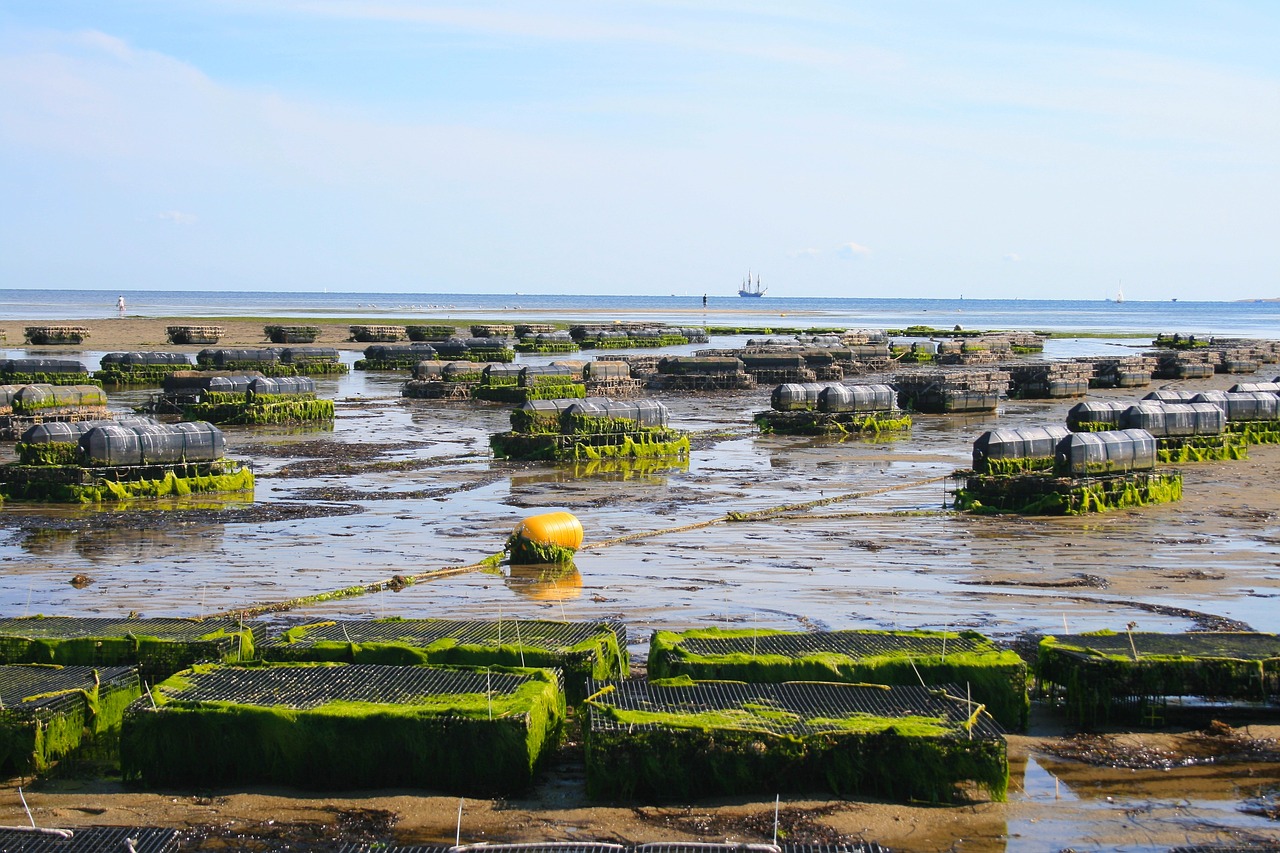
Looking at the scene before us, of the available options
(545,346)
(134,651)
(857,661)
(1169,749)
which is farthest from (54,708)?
(545,346)

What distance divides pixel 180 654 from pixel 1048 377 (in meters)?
52.2

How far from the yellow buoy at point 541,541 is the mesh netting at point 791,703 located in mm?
8318

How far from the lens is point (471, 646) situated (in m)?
13.8

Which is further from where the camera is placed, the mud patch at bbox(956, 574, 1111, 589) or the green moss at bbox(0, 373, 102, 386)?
the green moss at bbox(0, 373, 102, 386)

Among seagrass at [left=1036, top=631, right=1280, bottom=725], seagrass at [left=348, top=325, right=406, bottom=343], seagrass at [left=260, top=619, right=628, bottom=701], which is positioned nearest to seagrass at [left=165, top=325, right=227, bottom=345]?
seagrass at [left=348, top=325, right=406, bottom=343]

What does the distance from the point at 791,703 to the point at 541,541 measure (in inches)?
377

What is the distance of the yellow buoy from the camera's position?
21.0 m

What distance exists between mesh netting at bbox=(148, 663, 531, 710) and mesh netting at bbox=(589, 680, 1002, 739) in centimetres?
123

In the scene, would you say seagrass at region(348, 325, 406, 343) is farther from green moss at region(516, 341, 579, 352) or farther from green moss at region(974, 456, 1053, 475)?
green moss at region(974, 456, 1053, 475)

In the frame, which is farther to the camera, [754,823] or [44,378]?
[44,378]

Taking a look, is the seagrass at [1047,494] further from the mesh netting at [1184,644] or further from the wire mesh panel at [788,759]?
the wire mesh panel at [788,759]

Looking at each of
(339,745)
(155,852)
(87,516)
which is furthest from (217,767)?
(87,516)

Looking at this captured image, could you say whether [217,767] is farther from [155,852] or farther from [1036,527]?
[1036,527]

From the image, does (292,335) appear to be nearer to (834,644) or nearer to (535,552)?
(535,552)
